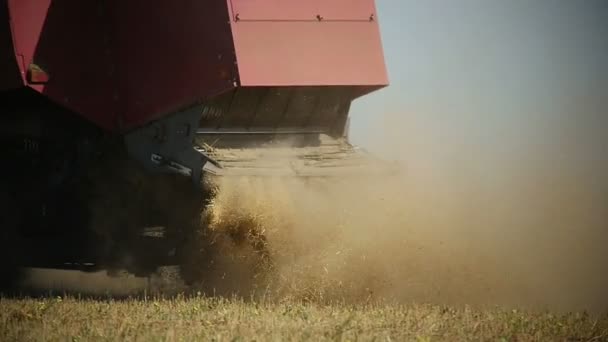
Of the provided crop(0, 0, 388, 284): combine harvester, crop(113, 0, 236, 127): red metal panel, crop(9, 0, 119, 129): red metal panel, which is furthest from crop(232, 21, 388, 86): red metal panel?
crop(9, 0, 119, 129): red metal panel

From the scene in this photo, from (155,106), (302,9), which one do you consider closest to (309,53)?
(302,9)

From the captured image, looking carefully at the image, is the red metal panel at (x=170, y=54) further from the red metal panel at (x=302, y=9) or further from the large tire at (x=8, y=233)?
the large tire at (x=8, y=233)

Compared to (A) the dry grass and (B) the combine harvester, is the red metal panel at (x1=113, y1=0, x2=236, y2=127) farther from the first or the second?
(A) the dry grass

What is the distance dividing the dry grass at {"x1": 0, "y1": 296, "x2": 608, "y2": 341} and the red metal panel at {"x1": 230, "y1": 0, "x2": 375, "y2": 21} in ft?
8.39

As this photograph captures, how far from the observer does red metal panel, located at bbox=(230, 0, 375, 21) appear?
8453 millimetres

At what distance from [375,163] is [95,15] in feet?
9.68

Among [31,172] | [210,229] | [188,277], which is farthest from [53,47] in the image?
[188,277]

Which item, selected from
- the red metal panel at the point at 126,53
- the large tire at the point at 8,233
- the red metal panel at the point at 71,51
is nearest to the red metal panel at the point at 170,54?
the red metal panel at the point at 126,53

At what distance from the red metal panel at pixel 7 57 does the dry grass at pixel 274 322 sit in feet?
6.22

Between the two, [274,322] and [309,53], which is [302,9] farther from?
[274,322]

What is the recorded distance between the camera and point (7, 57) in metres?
8.30

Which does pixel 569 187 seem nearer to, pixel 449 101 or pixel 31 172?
pixel 449 101

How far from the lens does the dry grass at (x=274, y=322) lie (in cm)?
628

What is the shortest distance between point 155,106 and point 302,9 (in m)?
1.61
